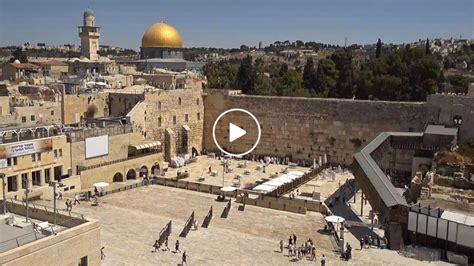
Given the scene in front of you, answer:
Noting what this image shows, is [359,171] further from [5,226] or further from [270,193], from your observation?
[5,226]

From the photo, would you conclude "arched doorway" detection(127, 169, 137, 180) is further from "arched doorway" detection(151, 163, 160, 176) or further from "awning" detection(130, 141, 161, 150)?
"awning" detection(130, 141, 161, 150)

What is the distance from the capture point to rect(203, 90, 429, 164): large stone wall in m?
32.6

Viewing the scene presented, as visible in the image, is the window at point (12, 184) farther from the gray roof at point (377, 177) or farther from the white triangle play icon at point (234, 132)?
the white triangle play icon at point (234, 132)

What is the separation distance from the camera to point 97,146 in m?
28.4

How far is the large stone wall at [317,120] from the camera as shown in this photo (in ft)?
107

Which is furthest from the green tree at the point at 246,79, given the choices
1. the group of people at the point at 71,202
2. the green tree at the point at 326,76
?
the group of people at the point at 71,202

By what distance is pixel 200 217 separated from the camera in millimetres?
22516

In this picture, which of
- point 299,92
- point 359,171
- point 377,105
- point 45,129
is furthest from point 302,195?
point 299,92

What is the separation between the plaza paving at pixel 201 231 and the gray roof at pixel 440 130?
10453 mm

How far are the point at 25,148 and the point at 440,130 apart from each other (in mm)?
22396

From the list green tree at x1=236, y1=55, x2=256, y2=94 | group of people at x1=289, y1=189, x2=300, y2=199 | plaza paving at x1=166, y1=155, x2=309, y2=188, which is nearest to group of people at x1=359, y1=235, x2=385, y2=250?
group of people at x1=289, y1=189, x2=300, y2=199

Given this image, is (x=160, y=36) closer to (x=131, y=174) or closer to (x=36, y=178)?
(x=131, y=174)

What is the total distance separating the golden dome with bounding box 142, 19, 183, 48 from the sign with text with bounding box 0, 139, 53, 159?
33218mm

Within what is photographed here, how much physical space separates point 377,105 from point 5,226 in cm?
2641
